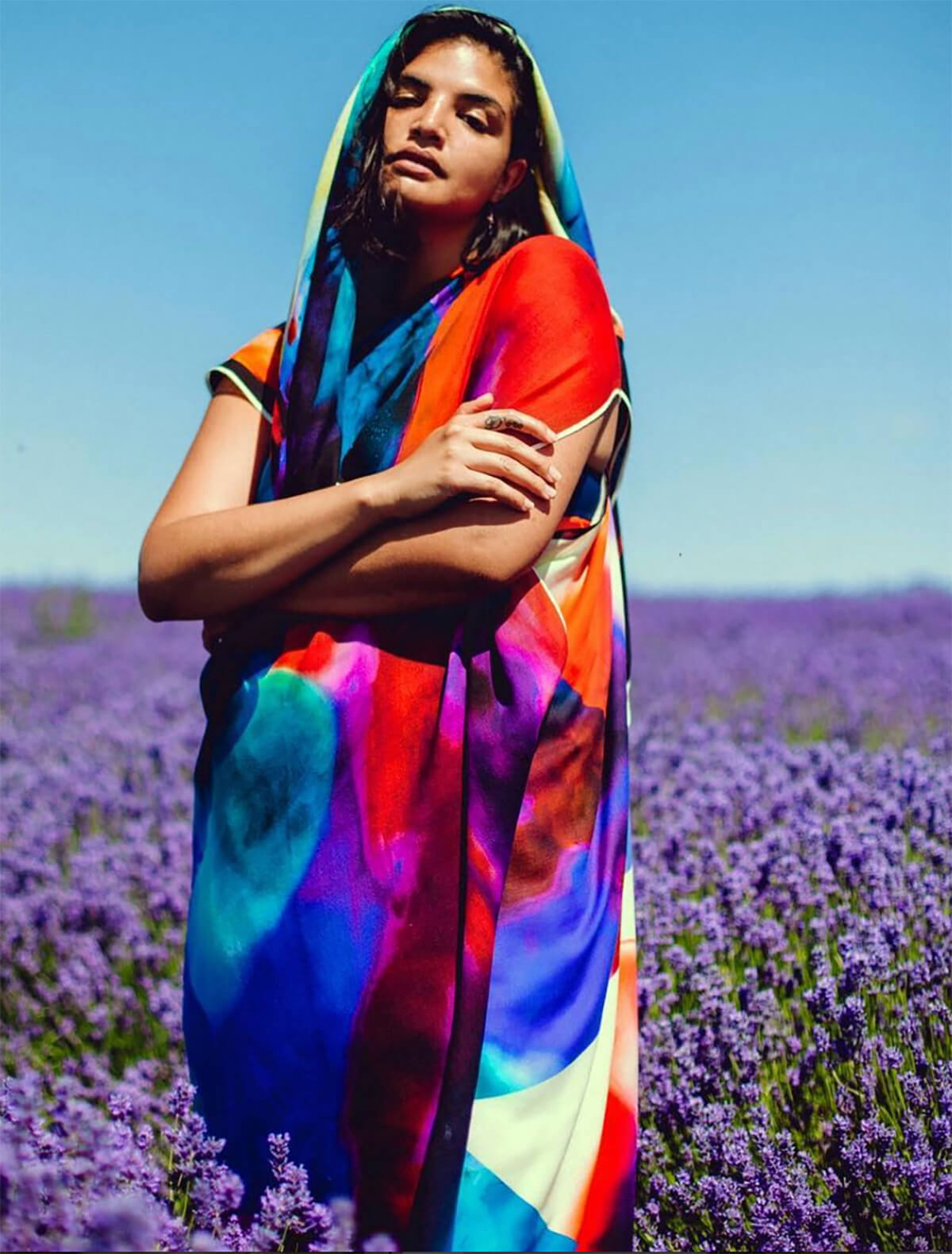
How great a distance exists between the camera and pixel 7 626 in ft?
33.2

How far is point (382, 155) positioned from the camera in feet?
6.84

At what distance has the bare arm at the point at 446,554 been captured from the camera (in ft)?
5.66

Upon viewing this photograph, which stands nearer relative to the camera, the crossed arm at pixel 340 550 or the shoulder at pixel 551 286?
the crossed arm at pixel 340 550

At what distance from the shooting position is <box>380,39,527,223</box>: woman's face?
6.40 ft

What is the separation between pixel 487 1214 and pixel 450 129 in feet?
4.70

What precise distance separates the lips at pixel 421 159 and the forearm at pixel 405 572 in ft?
1.73

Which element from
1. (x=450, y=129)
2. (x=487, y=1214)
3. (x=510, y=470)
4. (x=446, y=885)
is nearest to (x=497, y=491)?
(x=510, y=470)

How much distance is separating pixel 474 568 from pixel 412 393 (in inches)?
13.2

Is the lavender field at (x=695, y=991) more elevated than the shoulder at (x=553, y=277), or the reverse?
the shoulder at (x=553, y=277)

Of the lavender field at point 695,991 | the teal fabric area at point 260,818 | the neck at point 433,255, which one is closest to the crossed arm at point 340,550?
the teal fabric area at point 260,818

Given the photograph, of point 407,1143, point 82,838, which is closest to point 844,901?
point 407,1143

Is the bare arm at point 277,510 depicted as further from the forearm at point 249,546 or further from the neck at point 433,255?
the neck at point 433,255

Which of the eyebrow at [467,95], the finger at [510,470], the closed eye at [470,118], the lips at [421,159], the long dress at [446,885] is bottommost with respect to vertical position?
the long dress at [446,885]

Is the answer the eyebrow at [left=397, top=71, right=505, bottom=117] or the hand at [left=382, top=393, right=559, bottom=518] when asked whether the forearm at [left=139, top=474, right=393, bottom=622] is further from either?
the eyebrow at [left=397, top=71, right=505, bottom=117]
